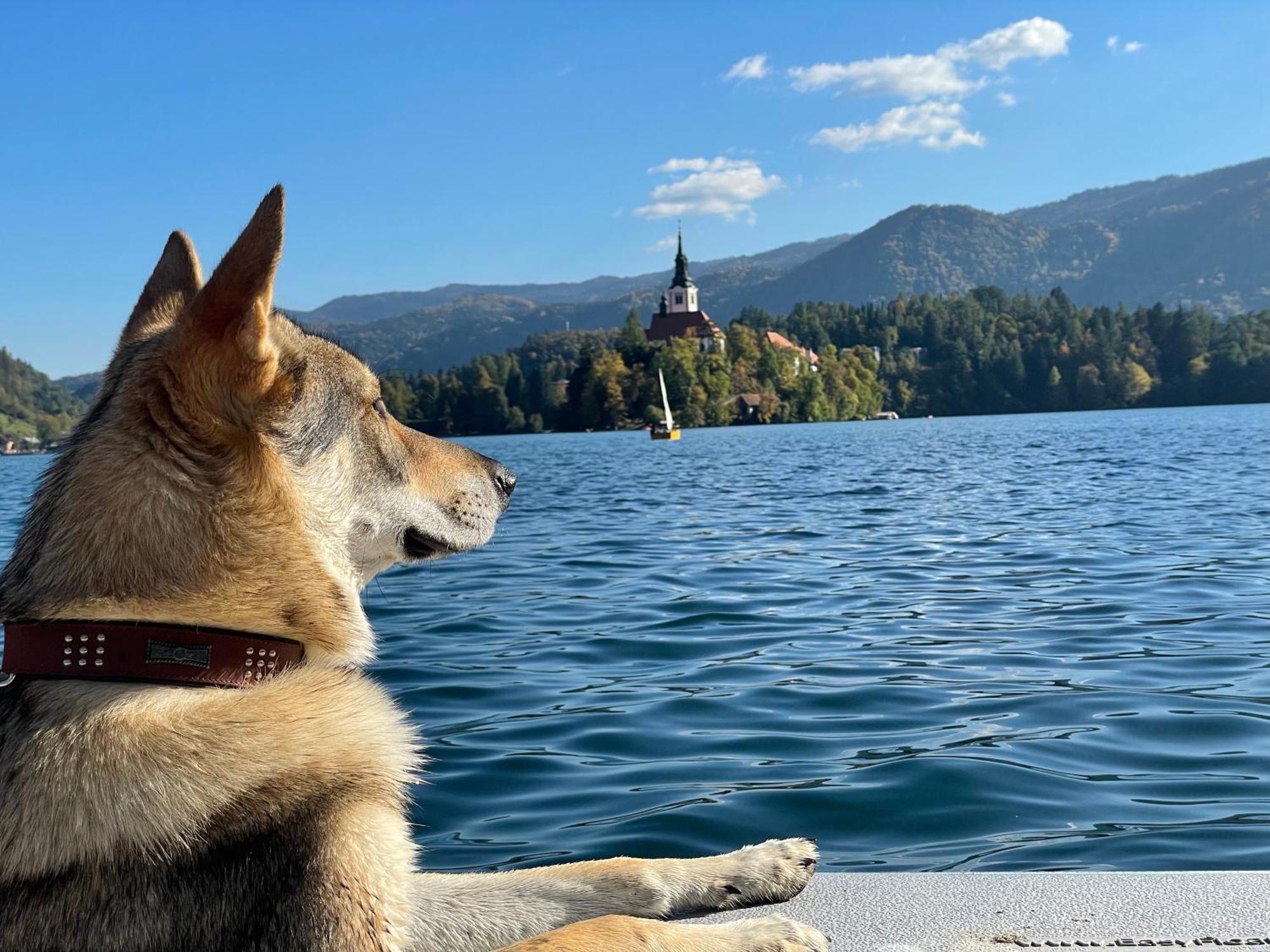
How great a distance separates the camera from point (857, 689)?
28.2 feet

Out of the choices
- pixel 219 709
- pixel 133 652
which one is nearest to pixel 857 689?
pixel 219 709

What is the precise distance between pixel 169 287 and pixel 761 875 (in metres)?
2.86

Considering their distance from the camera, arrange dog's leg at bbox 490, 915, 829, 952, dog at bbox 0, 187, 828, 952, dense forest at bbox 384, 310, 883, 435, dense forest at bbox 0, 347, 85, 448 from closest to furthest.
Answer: dog at bbox 0, 187, 828, 952, dog's leg at bbox 490, 915, 829, 952, dense forest at bbox 0, 347, 85, 448, dense forest at bbox 384, 310, 883, 435

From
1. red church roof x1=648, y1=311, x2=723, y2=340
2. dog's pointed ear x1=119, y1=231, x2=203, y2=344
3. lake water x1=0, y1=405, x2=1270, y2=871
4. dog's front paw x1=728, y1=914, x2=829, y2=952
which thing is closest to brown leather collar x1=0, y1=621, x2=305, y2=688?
dog's pointed ear x1=119, y1=231, x2=203, y2=344

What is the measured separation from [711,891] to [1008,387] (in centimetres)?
18897

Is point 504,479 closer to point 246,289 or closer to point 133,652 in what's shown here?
point 246,289

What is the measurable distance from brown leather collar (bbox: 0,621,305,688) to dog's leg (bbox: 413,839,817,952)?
0.87 m

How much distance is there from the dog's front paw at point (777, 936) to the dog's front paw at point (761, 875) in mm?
393

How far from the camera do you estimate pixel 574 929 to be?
3166mm

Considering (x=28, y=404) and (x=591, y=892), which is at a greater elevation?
(x=28, y=404)

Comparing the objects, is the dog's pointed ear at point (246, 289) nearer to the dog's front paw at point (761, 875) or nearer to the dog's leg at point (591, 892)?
the dog's leg at point (591, 892)

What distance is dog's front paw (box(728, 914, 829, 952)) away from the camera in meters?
3.47

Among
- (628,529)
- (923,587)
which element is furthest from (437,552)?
(628,529)

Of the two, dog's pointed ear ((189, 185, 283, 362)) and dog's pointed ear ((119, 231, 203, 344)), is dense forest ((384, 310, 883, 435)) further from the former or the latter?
dog's pointed ear ((189, 185, 283, 362))
